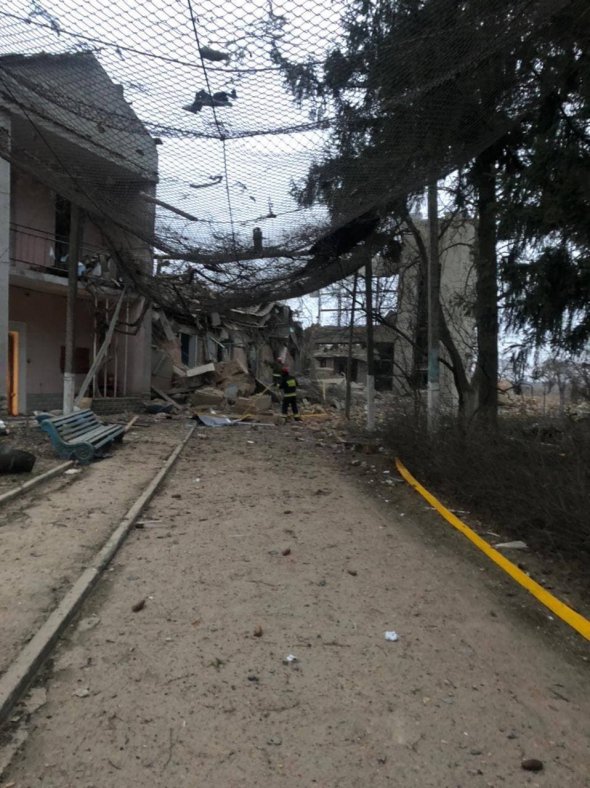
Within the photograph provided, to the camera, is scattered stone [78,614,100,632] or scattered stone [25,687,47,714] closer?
scattered stone [25,687,47,714]

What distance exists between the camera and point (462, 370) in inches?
395

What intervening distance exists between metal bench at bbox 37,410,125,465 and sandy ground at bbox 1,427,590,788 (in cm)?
363

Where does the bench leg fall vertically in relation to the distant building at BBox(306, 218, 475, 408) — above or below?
below

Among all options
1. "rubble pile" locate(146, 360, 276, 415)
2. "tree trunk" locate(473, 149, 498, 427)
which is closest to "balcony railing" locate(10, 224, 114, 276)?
"rubble pile" locate(146, 360, 276, 415)

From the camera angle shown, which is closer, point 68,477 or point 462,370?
point 68,477

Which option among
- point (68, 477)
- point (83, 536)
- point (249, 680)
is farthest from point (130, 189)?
point (249, 680)

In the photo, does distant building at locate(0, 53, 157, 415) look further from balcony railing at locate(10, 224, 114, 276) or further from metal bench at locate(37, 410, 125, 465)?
metal bench at locate(37, 410, 125, 465)

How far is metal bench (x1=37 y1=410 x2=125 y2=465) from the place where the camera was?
8.27 meters

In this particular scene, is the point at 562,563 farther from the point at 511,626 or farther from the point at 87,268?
the point at 87,268

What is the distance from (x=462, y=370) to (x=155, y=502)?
6048 mm

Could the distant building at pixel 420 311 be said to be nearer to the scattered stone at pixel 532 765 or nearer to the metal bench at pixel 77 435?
the metal bench at pixel 77 435

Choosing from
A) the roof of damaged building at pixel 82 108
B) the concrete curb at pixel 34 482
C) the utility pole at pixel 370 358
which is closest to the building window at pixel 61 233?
the roof of damaged building at pixel 82 108

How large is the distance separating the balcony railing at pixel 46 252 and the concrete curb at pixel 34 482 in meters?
7.51

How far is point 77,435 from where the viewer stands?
9.14 m
